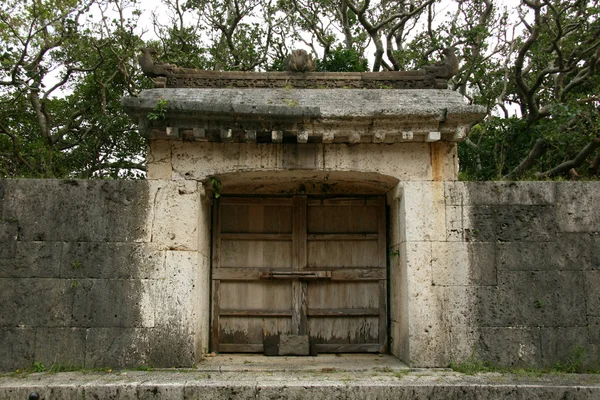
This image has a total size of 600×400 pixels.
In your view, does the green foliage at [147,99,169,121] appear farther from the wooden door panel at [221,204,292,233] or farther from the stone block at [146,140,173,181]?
the wooden door panel at [221,204,292,233]

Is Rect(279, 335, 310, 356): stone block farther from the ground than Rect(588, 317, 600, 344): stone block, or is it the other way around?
Rect(588, 317, 600, 344): stone block

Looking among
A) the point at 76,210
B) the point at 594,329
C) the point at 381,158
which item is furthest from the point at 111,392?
the point at 594,329

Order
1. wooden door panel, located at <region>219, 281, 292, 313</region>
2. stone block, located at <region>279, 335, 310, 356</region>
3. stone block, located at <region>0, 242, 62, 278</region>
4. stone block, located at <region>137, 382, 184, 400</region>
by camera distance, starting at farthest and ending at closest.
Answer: wooden door panel, located at <region>219, 281, 292, 313</region> < stone block, located at <region>279, 335, 310, 356</region> < stone block, located at <region>0, 242, 62, 278</region> < stone block, located at <region>137, 382, 184, 400</region>

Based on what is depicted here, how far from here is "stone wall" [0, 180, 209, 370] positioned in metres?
5.99

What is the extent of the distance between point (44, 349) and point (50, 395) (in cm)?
86

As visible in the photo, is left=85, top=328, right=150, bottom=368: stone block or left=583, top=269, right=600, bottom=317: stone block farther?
left=583, top=269, right=600, bottom=317: stone block

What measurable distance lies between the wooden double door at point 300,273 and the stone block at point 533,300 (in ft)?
5.31

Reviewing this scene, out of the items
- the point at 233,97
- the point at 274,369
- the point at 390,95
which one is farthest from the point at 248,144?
the point at 274,369

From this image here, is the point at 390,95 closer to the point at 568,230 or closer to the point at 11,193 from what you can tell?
the point at 568,230

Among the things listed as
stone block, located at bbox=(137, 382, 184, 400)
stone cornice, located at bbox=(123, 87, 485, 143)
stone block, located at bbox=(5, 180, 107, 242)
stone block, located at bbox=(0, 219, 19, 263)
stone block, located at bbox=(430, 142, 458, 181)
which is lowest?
stone block, located at bbox=(137, 382, 184, 400)

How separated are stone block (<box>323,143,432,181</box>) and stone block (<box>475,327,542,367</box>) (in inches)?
80.9

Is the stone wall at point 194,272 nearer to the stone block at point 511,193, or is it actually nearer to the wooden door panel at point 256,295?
the stone block at point 511,193

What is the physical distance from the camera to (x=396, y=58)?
48.7 ft

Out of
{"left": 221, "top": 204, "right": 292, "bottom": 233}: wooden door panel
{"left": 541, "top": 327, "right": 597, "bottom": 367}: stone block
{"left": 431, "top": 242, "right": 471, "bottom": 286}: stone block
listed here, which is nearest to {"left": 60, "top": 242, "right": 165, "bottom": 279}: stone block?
{"left": 221, "top": 204, "right": 292, "bottom": 233}: wooden door panel
